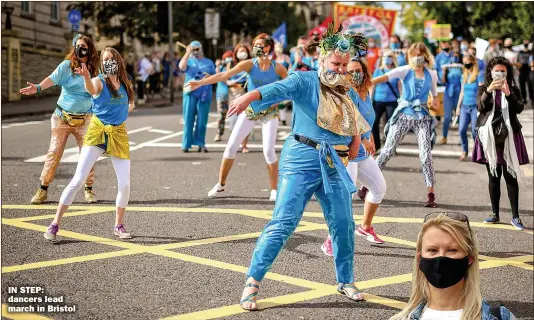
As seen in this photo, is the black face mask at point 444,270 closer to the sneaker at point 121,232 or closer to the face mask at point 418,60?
the sneaker at point 121,232

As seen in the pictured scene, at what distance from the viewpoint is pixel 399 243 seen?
672 cm

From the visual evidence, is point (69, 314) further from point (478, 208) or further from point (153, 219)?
point (478, 208)

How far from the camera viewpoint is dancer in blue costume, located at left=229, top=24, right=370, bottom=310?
4555 millimetres

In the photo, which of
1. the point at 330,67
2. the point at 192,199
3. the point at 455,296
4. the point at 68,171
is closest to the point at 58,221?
the point at 68,171

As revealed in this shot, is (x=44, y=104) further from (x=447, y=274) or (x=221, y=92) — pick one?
(x=221, y=92)

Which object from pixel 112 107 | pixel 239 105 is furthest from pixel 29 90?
pixel 239 105

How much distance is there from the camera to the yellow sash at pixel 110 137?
4.92 meters

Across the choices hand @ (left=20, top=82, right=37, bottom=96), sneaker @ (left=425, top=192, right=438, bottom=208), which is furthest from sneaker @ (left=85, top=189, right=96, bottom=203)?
sneaker @ (left=425, top=192, right=438, bottom=208)

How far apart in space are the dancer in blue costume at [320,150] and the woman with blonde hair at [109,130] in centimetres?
56

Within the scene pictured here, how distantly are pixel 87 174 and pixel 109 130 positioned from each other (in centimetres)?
36

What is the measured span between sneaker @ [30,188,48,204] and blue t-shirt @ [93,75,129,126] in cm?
48

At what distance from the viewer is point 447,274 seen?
3.21 metres

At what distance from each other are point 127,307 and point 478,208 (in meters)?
4.85

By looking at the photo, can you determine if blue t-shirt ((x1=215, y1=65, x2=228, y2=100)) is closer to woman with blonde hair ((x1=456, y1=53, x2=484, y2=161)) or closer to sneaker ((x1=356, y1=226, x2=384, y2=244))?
woman with blonde hair ((x1=456, y1=53, x2=484, y2=161))
